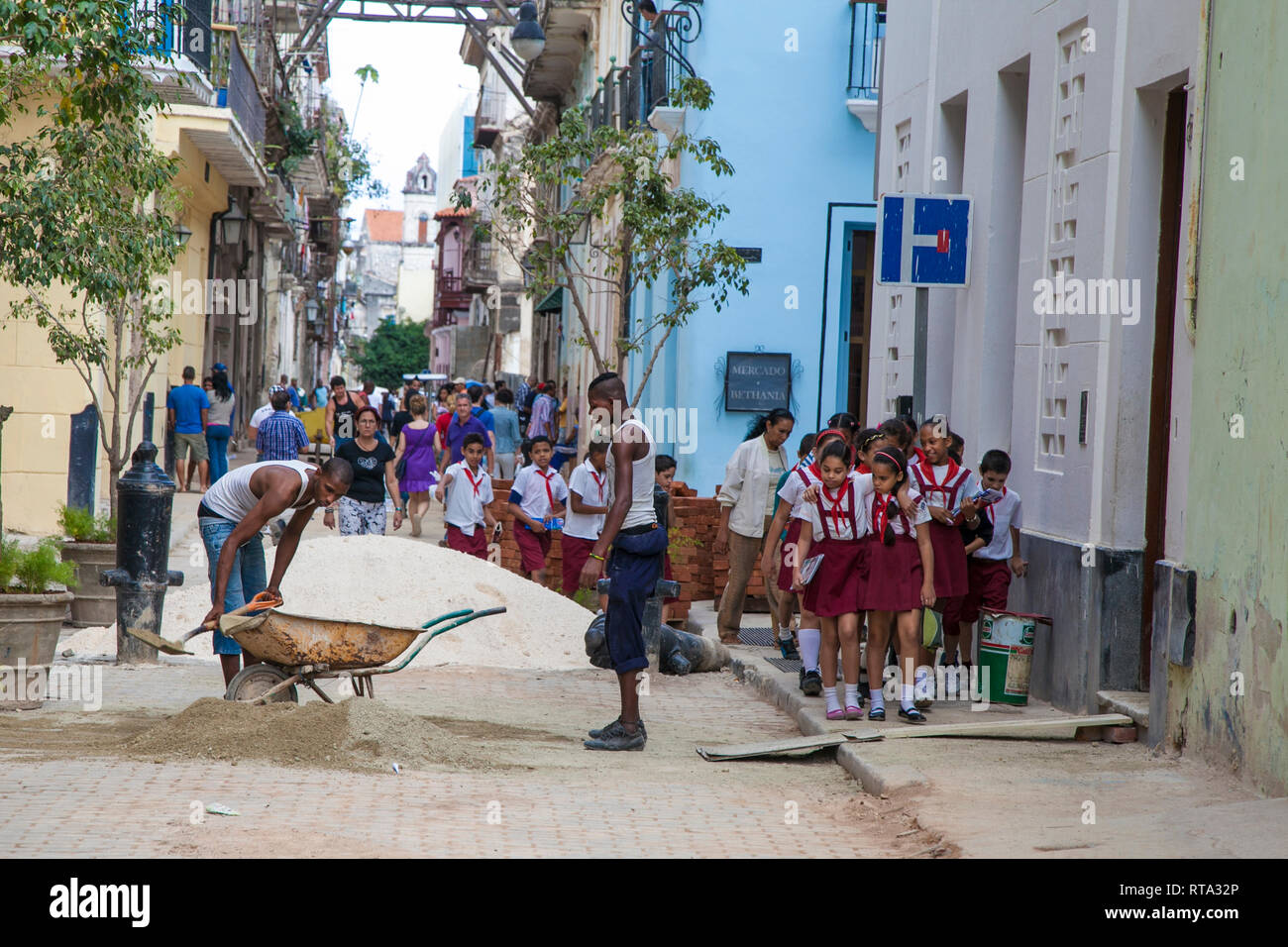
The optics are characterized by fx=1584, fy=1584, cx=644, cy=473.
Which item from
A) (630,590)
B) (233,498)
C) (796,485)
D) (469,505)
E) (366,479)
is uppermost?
(796,485)

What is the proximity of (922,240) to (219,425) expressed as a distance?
13.4 metres

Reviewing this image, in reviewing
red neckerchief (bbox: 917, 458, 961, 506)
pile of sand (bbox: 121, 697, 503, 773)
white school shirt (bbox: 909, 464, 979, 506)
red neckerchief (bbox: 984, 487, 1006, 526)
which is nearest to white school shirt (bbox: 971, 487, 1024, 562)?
red neckerchief (bbox: 984, 487, 1006, 526)

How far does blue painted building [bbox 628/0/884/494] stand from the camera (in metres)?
18.8

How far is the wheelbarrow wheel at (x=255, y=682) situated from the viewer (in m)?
8.07

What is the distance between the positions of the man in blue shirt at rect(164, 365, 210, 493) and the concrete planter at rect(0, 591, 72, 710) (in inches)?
485

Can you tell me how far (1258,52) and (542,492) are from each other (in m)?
8.63

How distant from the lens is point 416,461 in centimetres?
1912

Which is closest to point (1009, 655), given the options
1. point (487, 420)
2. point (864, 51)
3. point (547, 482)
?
point (547, 482)

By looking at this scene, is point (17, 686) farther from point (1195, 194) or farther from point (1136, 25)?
point (1136, 25)

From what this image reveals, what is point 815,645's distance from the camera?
9.84m

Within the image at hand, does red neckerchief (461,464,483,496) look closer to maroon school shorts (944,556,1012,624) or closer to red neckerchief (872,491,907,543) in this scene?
maroon school shorts (944,556,1012,624)

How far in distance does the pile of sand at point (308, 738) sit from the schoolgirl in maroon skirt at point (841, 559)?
218cm

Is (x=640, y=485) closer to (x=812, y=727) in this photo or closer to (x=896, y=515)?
(x=896, y=515)

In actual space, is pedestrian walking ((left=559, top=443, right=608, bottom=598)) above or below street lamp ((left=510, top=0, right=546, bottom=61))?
below
